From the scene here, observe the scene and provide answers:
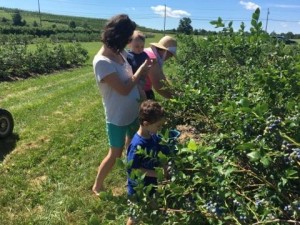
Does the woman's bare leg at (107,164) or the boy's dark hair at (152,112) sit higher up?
the boy's dark hair at (152,112)

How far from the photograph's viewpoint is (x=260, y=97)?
2158mm

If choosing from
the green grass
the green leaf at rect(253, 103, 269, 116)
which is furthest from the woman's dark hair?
the green leaf at rect(253, 103, 269, 116)

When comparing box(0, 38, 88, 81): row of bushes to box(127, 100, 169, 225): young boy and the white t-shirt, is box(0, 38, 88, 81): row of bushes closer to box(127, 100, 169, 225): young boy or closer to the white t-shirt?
the white t-shirt

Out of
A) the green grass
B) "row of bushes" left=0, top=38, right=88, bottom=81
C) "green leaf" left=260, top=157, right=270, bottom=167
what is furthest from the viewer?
"row of bushes" left=0, top=38, right=88, bottom=81

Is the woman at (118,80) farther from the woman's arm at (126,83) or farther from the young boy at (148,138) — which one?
the young boy at (148,138)

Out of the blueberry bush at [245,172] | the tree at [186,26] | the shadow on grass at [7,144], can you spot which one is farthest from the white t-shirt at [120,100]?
the tree at [186,26]

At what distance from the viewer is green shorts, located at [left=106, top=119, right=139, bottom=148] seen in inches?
148

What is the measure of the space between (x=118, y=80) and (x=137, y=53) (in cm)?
51

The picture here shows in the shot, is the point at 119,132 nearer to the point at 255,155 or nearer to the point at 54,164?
the point at 54,164

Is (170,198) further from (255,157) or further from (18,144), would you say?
(18,144)

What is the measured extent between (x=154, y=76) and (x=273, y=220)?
2.35 m

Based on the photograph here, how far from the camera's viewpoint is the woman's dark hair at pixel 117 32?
346 cm

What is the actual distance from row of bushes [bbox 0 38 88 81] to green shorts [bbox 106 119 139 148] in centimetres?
1067

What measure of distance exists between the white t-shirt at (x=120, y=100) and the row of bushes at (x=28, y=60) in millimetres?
10719
